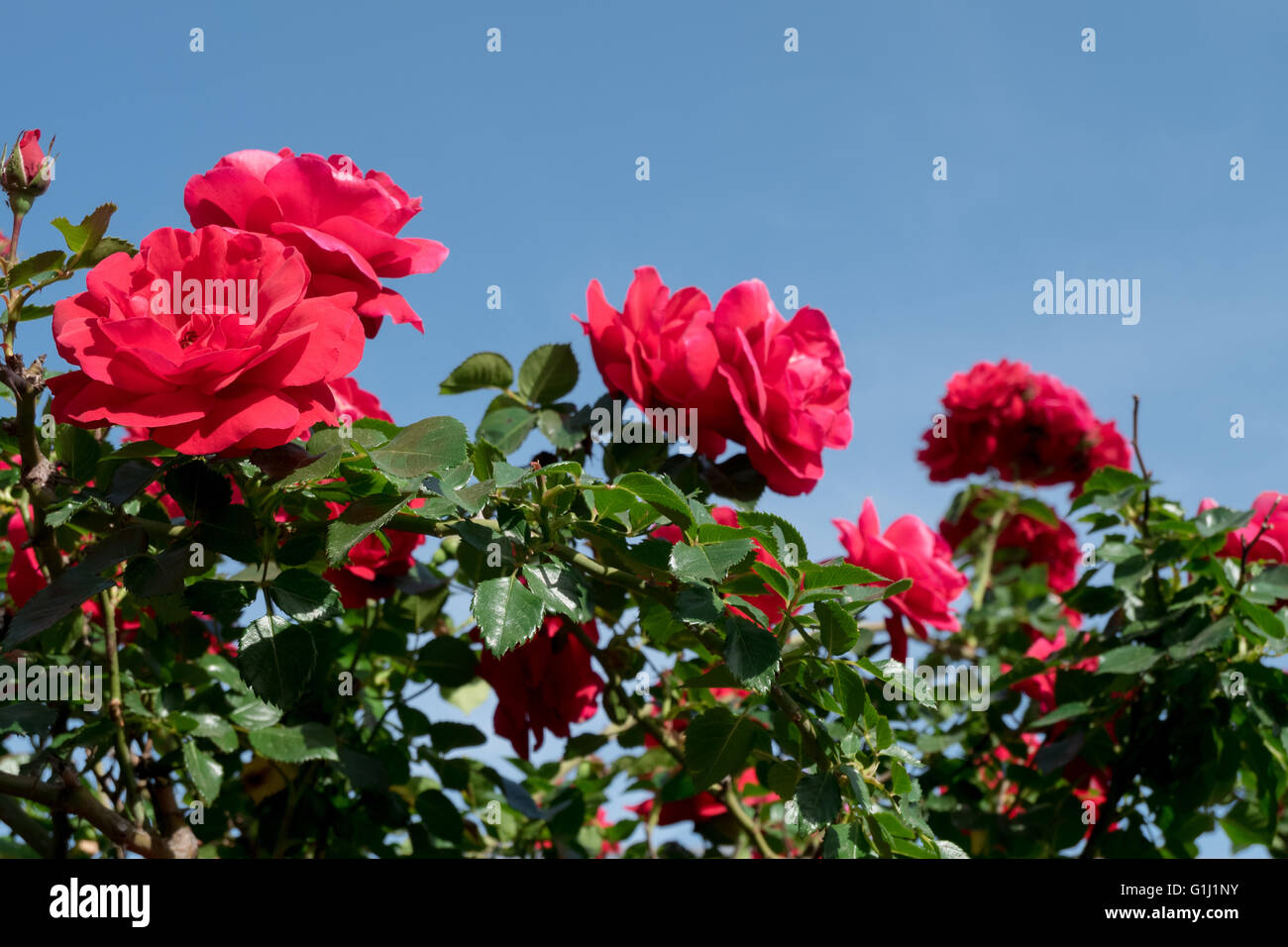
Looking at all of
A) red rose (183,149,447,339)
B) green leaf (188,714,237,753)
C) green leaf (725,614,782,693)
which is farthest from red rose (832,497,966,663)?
green leaf (188,714,237,753)

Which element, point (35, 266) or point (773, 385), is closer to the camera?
point (35, 266)

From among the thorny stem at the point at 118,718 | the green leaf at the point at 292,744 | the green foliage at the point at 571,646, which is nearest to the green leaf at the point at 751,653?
the green foliage at the point at 571,646

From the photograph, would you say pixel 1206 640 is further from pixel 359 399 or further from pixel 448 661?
Result: pixel 359 399

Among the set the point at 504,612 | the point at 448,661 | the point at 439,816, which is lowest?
the point at 439,816

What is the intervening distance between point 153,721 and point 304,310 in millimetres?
635

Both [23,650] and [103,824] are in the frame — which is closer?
[103,824]

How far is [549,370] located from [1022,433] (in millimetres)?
2377

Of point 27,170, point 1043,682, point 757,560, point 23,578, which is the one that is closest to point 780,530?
point 757,560

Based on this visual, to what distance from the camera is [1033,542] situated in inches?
130

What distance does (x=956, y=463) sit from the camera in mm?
3412

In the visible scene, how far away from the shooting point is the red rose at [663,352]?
1.27 meters

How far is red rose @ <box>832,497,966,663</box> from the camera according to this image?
138cm
